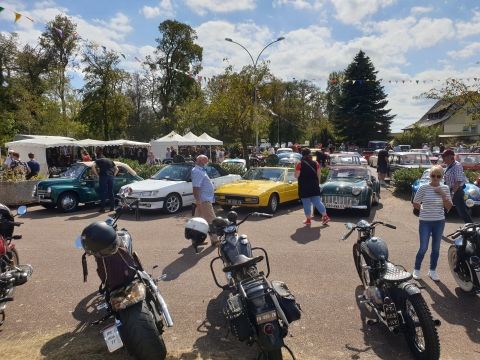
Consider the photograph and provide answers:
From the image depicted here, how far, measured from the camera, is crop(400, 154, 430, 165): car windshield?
21.2m

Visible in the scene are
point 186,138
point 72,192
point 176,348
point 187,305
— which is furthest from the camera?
point 186,138

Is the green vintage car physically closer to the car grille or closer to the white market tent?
the car grille

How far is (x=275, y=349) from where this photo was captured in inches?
128

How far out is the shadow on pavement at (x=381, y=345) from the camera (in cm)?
385

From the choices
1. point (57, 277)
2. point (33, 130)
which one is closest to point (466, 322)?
point (57, 277)

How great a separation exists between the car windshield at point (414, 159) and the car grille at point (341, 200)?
465 inches

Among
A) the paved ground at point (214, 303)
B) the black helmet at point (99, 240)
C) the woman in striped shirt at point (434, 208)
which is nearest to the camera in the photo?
the black helmet at point (99, 240)

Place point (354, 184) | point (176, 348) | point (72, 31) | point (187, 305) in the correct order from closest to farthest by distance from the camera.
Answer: point (176, 348) → point (187, 305) → point (354, 184) → point (72, 31)

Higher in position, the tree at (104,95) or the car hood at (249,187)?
the tree at (104,95)

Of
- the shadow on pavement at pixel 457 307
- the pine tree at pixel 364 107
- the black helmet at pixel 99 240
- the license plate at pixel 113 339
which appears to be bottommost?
the shadow on pavement at pixel 457 307

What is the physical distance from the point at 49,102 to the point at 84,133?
619 centimetres

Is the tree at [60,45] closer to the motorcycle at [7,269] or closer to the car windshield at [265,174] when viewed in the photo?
the car windshield at [265,174]

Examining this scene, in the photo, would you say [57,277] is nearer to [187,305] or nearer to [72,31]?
[187,305]

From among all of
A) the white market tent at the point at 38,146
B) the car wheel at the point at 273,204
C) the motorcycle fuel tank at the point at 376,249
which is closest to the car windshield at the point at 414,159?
the car wheel at the point at 273,204
